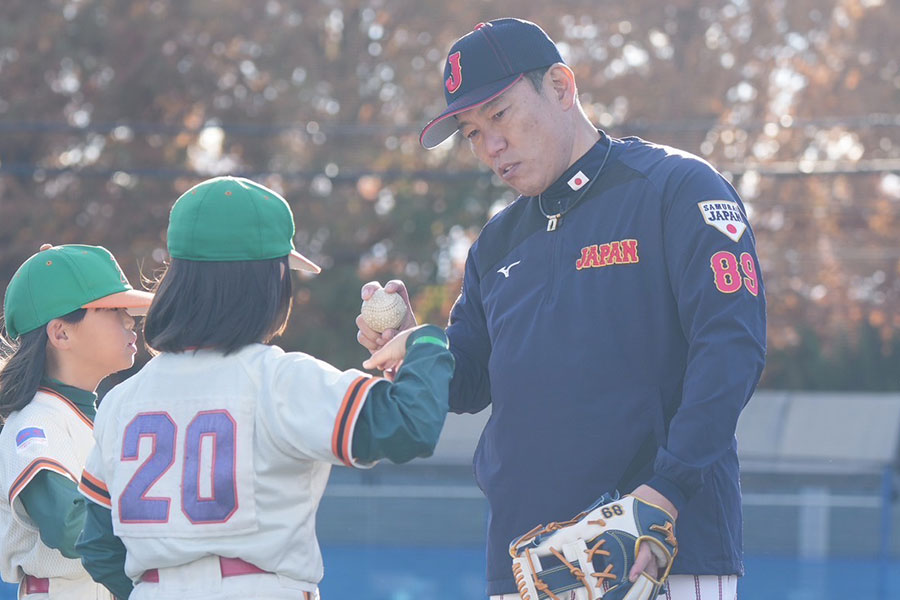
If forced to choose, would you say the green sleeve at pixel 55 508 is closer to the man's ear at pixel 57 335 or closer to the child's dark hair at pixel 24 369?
the child's dark hair at pixel 24 369

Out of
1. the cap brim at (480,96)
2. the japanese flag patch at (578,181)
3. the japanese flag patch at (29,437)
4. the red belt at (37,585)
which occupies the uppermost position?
the cap brim at (480,96)

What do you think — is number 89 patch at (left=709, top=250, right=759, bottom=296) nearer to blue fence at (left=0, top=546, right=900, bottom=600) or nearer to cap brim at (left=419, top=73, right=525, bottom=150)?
cap brim at (left=419, top=73, right=525, bottom=150)

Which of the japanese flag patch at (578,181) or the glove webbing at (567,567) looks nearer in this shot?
the glove webbing at (567,567)

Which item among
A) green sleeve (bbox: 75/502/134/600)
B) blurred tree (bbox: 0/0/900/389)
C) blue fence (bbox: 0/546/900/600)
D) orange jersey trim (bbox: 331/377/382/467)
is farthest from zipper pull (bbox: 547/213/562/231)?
blurred tree (bbox: 0/0/900/389)

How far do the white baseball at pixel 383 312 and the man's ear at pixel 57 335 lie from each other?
853 mm

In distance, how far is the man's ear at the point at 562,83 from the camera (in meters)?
2.96

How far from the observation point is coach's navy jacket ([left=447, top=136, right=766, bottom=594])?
2510 mm

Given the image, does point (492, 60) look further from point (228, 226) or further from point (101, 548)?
point (101, 548)

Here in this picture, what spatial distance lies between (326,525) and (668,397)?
9.09 m

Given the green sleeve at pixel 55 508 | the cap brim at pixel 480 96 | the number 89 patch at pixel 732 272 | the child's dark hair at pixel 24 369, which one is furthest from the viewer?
the child's dark hair at pixel 24 369

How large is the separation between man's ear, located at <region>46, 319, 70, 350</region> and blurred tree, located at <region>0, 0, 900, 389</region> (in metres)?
8.87

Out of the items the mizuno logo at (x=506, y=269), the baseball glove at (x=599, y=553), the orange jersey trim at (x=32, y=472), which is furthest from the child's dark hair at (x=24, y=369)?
the baseball glove at (x=599, y=553)

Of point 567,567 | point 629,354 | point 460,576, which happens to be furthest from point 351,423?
point 460,576

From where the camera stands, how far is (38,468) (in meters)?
2.87
